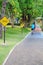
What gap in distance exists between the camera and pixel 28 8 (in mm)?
50719

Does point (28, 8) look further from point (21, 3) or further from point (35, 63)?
point (35, 63)

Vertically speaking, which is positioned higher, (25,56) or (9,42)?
(25,56)

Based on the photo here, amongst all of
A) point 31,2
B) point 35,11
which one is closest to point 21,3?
point 31,2

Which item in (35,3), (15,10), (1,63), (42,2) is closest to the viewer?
(1,63)

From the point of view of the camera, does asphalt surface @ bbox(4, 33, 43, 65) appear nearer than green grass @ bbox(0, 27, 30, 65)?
Yes

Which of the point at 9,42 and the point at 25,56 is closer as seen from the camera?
the point at 25,56

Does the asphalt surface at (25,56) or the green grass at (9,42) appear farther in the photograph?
the green grass at (9,42)

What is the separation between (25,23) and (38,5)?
15.8ft

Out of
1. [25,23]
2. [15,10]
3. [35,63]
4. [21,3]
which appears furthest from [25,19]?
[35,63]

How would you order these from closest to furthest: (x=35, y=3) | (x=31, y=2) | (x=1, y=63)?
(x=1, y=63), (x=31, y=2), (x=35, y=3)

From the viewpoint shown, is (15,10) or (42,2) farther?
(42,2)

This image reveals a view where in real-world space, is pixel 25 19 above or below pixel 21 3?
below

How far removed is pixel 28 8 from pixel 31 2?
467 centimetres

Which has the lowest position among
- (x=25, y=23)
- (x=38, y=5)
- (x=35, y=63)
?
(x=25, y=23)
